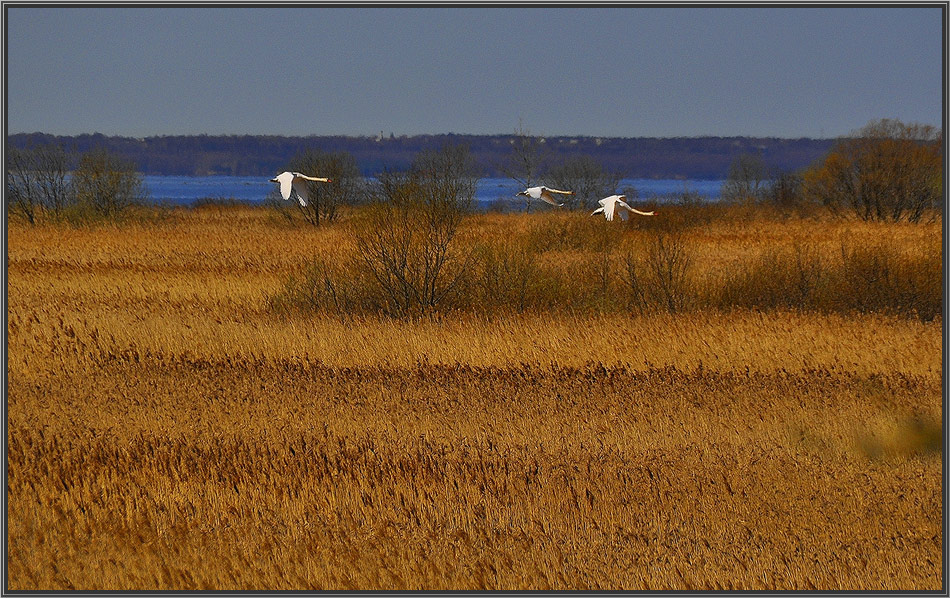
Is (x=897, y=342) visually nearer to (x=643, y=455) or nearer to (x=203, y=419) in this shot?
(x=643, y=455)

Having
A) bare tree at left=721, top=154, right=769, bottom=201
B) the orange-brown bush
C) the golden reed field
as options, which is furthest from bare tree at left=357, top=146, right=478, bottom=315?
bare tree at left=721, top=154, right=769, bottom=201

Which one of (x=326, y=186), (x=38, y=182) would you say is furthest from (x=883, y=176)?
(x=38, y=182)

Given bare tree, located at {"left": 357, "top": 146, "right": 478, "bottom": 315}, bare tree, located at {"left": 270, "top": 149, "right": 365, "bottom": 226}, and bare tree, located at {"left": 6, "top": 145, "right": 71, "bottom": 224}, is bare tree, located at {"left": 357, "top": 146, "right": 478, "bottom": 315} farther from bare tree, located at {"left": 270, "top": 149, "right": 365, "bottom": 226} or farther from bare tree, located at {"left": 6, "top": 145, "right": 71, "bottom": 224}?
bare tree, located at {"left": 6, "top": 145, "right": 71, "bottom": 224}

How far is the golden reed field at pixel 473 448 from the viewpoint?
7383 mm

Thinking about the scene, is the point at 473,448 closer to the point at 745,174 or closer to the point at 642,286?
the point at 642,286

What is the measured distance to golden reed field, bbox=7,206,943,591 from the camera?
7.38 meters

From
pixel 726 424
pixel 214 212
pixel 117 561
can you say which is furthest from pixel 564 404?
pixel 214 212

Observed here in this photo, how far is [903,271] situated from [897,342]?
3.51 meters

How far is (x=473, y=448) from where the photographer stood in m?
9.58

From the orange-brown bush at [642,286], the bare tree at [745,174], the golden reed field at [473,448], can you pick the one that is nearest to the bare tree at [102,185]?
the orange-brown bush at [642,286]

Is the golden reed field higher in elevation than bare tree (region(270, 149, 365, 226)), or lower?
lower

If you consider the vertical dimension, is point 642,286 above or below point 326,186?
below

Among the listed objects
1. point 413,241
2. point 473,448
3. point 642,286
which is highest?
point 413,241

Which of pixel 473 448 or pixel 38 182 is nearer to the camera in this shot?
pixel 473 448
